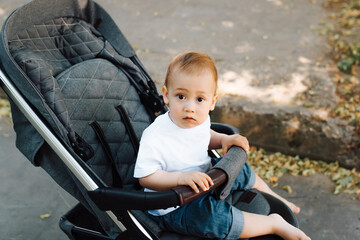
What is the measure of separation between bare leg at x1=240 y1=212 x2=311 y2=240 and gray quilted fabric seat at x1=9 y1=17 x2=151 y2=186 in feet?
2.28

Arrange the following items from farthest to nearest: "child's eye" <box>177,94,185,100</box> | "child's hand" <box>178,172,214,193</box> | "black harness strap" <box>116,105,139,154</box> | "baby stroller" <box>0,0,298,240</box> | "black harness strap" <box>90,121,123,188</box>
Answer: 1. "black harness strap" <box>116,105,139,154</box>
2. "black harness strap" <box>90,121,123,188</box>
3. "child's eye" <box>177,94,185,100</box>
4. "baby stroller" <box>0,0,298,240</box>
5. "child's hand" <box>178,172,214,193</box>

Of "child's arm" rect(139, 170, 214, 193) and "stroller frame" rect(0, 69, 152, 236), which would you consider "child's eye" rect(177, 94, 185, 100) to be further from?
"stroller frame" rect(0, 69, 152, 236)

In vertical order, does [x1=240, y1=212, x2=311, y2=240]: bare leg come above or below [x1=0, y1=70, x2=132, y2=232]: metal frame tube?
below

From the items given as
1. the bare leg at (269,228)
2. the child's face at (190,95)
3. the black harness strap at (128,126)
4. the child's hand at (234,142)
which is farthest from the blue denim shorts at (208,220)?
the black harness strap at (128,126)

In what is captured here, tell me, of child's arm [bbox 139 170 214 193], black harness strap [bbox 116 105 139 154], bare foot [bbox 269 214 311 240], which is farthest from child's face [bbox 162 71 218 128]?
bare foot [bbox 269 214 311 240]

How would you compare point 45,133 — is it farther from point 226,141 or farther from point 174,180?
point 226,141

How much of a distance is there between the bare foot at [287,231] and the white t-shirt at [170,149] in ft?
1.49

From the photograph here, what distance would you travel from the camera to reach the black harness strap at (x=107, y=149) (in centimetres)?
216

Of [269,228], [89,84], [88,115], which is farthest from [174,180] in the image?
[89,84]

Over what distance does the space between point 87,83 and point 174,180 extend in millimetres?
748

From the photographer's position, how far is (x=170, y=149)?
1.97m

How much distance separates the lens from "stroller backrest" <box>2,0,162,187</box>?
1.95m

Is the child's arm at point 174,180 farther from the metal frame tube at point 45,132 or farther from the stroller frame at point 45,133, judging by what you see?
the metal frame tube at point 45,132

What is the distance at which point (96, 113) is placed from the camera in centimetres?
219
